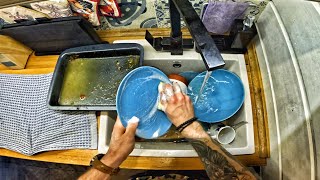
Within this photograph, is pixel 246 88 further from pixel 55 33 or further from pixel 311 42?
pixel 55 33

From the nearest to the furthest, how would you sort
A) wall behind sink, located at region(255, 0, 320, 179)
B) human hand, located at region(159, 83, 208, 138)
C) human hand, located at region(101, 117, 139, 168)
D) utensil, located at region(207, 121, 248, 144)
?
wall behind sink, located at region(255, 0, 320, 179) → human hand, located at region(159, 83, 208, 138) → human hand, located at region(101, 117, 139, 168) → utensil, located at region(207, 121, 248, 144)

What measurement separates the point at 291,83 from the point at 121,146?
739 millimetres

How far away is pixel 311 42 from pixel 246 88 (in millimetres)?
412

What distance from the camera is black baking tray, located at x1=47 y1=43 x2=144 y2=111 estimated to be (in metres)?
1.35

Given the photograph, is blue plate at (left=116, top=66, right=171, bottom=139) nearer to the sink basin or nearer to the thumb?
the thumb

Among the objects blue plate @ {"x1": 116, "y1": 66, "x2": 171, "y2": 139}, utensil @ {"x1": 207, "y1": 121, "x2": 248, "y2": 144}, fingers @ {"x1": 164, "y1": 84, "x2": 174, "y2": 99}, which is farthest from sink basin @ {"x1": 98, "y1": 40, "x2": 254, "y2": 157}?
fingers @ {"x1": 164, "y1": 84, "x2": 174, "y2": 99}

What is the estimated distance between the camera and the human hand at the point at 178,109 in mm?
1080

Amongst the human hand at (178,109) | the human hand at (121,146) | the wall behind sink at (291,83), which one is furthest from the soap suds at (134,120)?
the wall behind sink at (291,83)

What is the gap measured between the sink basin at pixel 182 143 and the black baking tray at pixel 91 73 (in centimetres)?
8

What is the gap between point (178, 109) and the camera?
1.10 m

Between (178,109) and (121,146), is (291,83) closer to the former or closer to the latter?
(178,109)

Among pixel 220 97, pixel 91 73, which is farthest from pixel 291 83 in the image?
pixel 91 73

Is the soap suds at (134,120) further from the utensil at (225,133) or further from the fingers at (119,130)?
the utensil at (225,133)

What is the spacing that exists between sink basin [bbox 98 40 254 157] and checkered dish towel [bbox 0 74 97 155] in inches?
2.9
